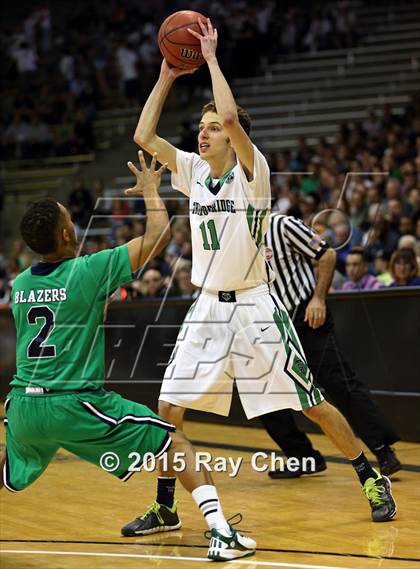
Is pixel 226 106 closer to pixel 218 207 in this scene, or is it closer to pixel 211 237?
pixel 218 207

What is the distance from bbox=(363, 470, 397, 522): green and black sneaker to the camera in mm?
5801

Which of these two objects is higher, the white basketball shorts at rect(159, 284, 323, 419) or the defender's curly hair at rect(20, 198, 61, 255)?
the defender's curly hair at rect(20, 198, 61, 255)

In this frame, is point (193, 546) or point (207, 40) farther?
point (207, 40)

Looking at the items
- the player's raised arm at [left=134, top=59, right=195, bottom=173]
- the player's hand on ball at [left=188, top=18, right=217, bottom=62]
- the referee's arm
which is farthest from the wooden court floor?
the player's hand on ball at [left=188, top=18, right=217, bottom=62]

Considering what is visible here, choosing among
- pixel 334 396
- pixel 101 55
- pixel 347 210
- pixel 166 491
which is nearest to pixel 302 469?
pixel 334 396

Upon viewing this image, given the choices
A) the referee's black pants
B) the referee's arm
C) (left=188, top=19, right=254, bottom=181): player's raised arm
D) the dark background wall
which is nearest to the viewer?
(left=188, top=19, right=254, bottom=181): player's raised arm

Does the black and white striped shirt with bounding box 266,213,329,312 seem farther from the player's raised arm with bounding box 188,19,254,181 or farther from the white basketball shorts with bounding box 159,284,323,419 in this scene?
the player's raised arm with bounding box 188,19,254,181

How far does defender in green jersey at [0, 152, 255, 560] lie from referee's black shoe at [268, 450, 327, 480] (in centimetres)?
260

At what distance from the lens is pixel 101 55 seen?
69.0 feet

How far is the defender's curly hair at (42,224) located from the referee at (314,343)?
7.96ft

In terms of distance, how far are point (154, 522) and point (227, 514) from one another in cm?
65

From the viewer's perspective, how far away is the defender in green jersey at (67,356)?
4.67 meters

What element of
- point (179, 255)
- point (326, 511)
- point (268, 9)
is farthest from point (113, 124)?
point (326, 511)

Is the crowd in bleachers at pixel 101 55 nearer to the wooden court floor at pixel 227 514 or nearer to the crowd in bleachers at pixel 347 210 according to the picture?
the crowd in bleachers at pixel 347 210
